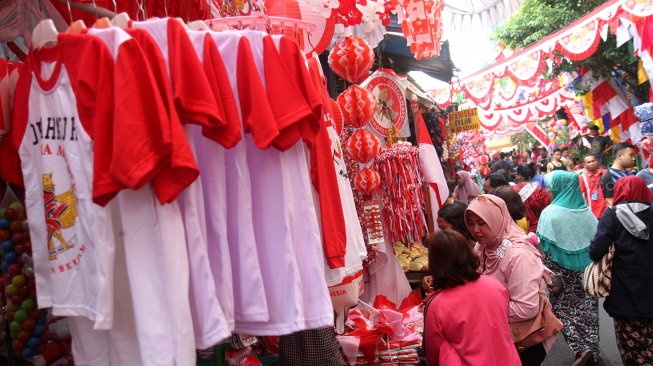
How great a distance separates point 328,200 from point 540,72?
11694mm

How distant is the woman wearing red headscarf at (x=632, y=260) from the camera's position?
14.2ft

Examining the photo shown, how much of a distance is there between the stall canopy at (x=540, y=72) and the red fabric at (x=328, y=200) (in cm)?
780

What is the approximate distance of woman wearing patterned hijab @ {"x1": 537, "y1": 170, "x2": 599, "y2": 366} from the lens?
A: 215 inches

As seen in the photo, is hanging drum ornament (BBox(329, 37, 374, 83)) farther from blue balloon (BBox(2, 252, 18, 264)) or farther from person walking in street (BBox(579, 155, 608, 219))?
person walking in street (BBox(579, 155, 608, 219))

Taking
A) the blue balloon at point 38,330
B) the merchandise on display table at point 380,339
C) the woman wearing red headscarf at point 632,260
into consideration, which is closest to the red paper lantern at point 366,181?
the merchandise on display table at point 380,339

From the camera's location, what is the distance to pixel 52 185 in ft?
5.82

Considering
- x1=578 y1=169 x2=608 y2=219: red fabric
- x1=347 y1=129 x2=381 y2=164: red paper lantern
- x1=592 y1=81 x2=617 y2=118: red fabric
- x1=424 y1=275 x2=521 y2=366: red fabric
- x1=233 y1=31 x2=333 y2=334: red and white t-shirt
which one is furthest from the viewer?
x1=592 y1=81 x2=617 y2=118: red fabric

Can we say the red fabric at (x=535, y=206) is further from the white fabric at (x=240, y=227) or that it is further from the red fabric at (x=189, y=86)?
the red fabric at (x=189, y=86)

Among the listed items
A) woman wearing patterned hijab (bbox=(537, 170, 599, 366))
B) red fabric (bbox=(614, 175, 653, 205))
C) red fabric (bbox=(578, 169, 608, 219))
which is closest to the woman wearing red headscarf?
red fabric (bbox=(614, 175, 653, 205))

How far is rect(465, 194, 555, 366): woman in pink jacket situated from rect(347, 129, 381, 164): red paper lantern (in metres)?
0.89

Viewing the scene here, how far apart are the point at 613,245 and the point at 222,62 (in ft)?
13.0

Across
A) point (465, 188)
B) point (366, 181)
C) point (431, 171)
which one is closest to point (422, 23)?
point (431, 171)

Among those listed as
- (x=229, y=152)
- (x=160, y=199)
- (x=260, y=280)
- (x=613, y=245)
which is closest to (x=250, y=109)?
(x=229, y=152)

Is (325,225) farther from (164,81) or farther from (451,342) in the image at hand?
(451,342)
